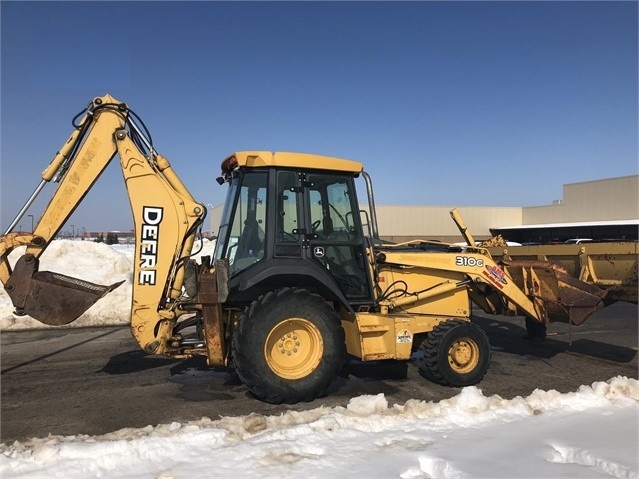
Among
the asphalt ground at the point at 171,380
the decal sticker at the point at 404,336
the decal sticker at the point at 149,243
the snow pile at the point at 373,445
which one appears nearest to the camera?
the snow pile at the point at 373,445

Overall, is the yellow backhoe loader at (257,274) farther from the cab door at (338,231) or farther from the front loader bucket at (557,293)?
the front loader bucket at (557,293)

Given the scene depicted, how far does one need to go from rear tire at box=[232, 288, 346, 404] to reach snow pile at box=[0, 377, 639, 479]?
0.54 m

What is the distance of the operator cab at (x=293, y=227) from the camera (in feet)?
18.2

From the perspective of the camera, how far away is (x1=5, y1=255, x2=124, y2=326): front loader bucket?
5.31m

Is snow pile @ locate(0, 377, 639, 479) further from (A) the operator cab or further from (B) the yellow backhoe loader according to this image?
(A) the operator cab

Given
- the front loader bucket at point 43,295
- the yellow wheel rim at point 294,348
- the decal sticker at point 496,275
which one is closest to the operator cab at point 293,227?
the yellow wheel rim at point 294,348

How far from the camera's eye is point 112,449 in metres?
3.84

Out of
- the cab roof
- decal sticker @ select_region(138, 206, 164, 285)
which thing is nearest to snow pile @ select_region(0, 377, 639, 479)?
decal sticker @ select_region(138, 206, 164, 285)

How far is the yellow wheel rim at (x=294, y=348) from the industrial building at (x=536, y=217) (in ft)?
108

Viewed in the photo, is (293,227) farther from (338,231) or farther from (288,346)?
(288,346)

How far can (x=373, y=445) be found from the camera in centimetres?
396

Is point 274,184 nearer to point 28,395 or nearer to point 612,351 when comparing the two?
point 28,395

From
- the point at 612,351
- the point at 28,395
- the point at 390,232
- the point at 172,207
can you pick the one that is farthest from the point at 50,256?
the point at 390,232

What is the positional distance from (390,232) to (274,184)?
38.0 m
